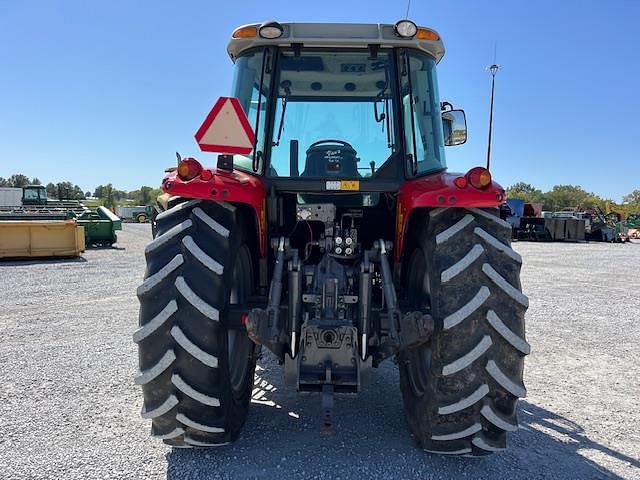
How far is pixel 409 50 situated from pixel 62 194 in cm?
5391

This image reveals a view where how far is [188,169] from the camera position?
2.79 m

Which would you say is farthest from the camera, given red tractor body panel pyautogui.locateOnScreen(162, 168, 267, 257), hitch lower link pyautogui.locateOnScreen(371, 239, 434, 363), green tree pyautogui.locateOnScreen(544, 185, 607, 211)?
green tree pyautogui.locateOnScreen(544, 185, 607, 211)

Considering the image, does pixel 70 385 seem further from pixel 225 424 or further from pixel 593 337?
pixel 593 337

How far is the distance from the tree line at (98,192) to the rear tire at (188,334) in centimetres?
4304

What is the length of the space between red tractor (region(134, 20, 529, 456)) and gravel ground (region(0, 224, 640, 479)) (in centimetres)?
22

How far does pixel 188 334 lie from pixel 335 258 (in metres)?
1.17

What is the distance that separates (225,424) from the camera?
2.75m

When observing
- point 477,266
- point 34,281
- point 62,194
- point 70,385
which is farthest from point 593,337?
point 62,194

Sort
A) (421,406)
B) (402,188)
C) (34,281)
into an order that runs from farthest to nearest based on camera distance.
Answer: (34,281)
(402,188)
(421,406)

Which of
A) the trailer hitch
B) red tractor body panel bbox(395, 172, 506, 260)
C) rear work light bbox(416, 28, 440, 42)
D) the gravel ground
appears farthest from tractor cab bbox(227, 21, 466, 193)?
the gravel ground

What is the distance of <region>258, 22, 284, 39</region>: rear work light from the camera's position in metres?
3.22

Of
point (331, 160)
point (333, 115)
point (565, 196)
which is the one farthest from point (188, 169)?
point (565, 196)

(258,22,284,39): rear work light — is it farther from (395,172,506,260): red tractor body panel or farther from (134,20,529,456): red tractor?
(395,172,506,260): red tractor body panel

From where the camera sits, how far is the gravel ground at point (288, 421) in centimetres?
280
